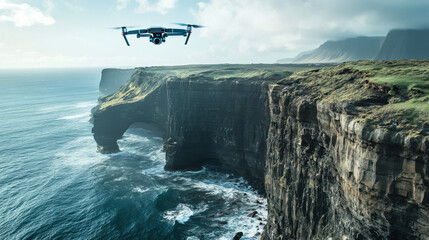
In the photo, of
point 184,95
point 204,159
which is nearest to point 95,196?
point 204,159

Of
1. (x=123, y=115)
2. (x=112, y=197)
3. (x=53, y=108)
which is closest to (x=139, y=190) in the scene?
(x=112, y=197)

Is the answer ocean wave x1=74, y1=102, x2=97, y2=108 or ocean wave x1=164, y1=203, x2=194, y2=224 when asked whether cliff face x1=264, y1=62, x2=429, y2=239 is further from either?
ocean wave x1=74, y1=102, x2=97, y2=108

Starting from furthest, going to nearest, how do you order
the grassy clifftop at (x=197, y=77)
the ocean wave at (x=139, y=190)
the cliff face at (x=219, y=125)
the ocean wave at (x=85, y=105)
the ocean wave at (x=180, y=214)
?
the ocean wave at (x=85, y=105)
the grassy clifftop at (x=197, y=77)
the cliff face at (x=219, y=125)
the ocean wave at (x=139, y=190)
the ocean wave at (x=180, y=214)

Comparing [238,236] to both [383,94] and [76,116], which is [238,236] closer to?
[383,94]

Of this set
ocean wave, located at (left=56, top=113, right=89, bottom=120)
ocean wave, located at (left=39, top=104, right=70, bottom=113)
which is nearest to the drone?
ocean wave, located at (left=56, top=113, right=89, bottom=120)

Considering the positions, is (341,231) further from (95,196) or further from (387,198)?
(95,196)

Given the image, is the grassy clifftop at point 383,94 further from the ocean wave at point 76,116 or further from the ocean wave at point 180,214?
the ocean wave at point 76,116

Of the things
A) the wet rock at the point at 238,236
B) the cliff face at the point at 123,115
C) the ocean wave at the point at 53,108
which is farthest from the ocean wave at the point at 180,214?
the ocean wave at the point at 53,108
